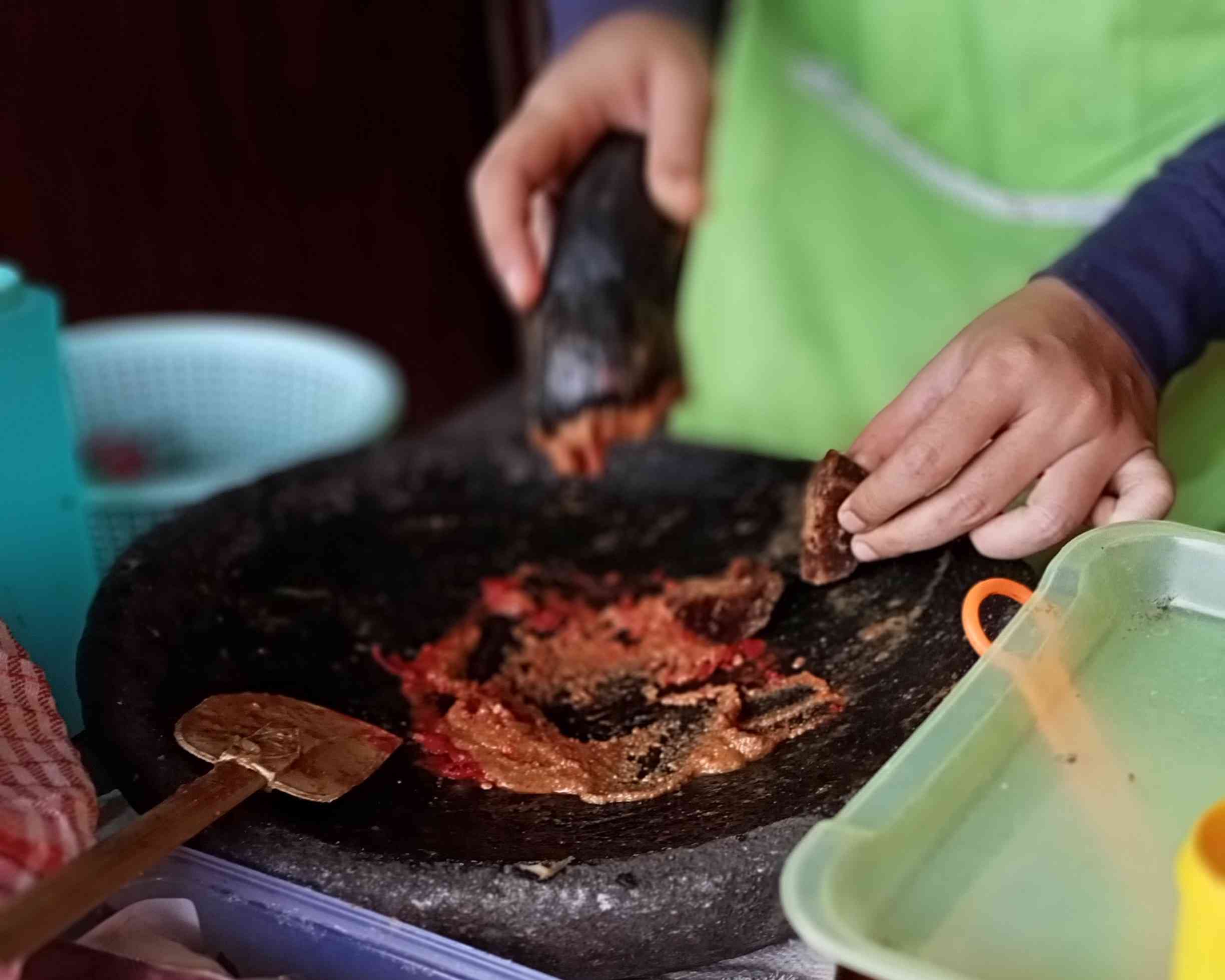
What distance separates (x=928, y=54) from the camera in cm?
112

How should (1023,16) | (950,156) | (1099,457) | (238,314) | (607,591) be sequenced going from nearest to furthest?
(1099,457) → (607,591) → (1023,16) → (950,156) → (238,314)

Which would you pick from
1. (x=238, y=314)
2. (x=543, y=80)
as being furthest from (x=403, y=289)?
(x=543, y=80)

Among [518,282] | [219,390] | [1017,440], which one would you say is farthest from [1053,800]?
[219,390]

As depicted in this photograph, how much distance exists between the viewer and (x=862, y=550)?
2.40 ft

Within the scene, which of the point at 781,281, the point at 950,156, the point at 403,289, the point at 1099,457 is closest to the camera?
the point at 1099,457

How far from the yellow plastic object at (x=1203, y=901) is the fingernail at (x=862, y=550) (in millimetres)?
300

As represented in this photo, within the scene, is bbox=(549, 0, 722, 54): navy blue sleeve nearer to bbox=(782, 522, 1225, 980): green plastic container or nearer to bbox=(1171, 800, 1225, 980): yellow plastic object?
bbox=(782, 522, 1225, 980): green plastic container

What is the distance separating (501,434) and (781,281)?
14.5 inches

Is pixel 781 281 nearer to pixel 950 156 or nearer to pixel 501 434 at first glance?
pixel 950 156

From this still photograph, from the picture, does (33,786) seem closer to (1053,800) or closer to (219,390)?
(1053,800)

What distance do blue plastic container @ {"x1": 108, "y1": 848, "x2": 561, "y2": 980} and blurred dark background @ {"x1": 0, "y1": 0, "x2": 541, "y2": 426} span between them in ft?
4.11

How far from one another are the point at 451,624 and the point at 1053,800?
1.55ft

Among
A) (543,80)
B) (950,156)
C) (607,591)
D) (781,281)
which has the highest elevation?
(543,80)

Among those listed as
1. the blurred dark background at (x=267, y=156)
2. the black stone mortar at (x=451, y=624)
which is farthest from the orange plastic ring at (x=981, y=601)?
the blurred dark background at (x=267, y=156)
